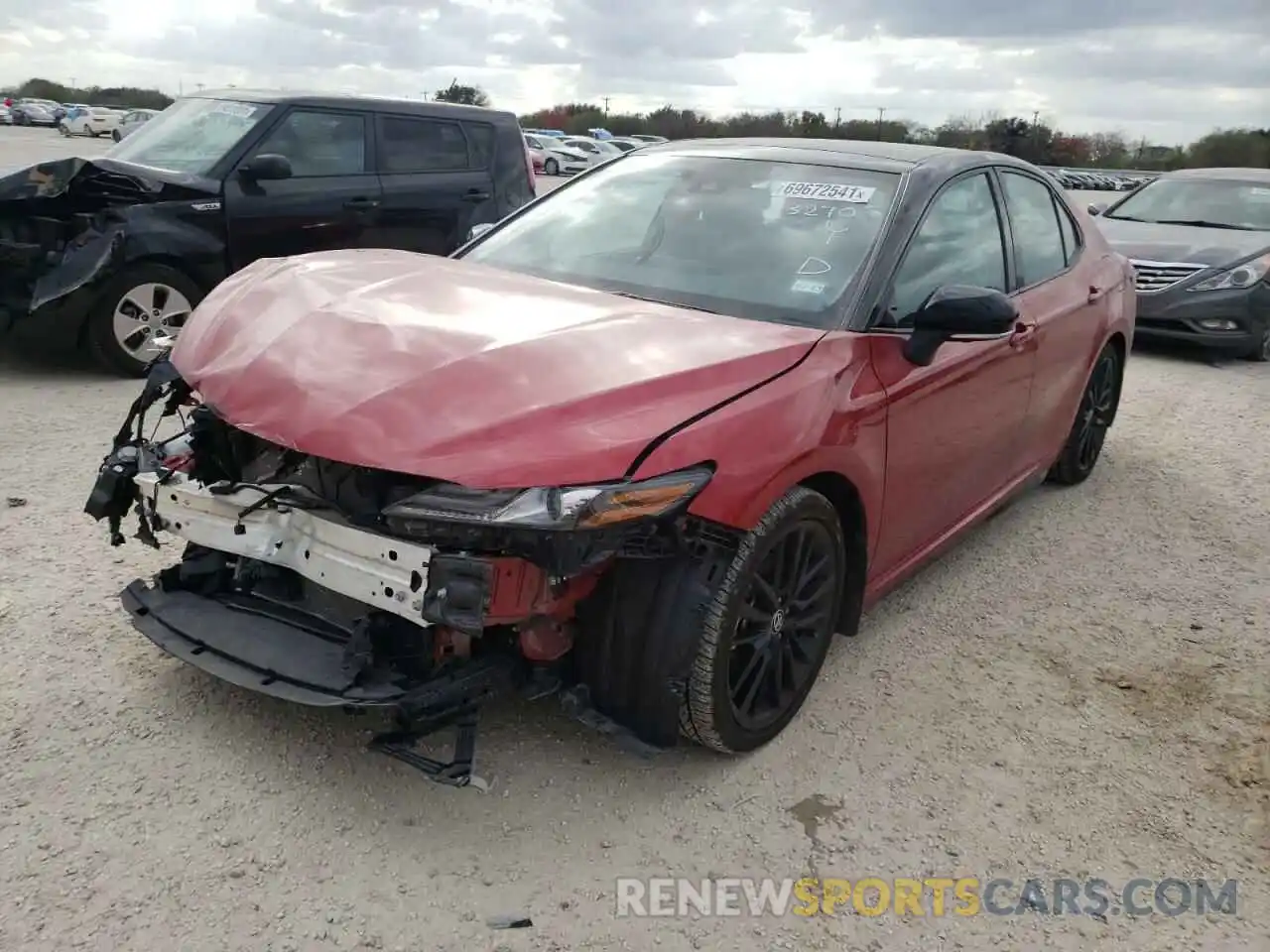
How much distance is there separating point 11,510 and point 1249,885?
14.8ft

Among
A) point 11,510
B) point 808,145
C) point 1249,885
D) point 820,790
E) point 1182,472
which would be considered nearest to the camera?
point 1249,885

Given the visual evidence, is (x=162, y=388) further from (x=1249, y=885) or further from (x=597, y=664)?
(x=1249, y=885)

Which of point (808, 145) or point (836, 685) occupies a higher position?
point (808, 145)

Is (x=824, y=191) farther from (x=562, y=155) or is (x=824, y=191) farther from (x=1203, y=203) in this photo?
(x=562, y=155)

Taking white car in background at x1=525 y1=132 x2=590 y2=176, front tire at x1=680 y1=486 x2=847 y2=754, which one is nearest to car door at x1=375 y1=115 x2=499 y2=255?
front tire at x1=680 y1=486 x2=847 y2=754

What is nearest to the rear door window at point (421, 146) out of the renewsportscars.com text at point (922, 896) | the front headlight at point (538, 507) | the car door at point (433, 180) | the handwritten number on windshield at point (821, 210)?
the car door at point (433, 180)

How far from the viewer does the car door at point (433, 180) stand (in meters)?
7.46

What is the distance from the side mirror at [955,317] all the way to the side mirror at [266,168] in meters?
4.87

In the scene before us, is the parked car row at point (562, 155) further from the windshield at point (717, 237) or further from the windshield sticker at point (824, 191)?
the windshield sticker at point (824, 191)

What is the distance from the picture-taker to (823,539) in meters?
3.03

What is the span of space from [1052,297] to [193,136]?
224 inches

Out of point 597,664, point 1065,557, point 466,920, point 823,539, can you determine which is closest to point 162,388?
point 597,664

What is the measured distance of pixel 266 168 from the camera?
6.63m

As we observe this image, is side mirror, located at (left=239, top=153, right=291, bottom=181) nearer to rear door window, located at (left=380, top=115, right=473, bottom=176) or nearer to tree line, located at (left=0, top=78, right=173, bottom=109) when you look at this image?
rear door window, located at (left=380, top=115, right=473, bottom=176)
